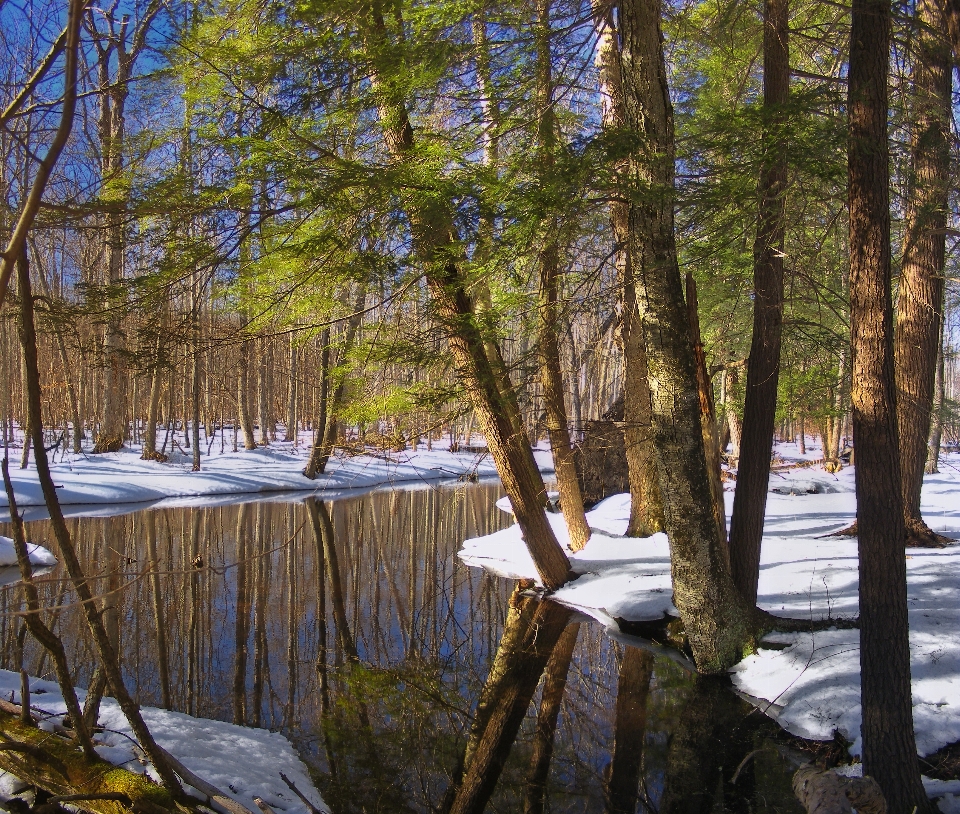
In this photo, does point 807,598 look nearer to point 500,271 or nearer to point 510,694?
point 510,694

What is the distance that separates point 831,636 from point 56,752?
5.82 m

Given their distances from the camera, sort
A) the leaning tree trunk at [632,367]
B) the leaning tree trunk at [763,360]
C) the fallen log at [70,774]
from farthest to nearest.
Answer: the leaning tree trunk at [632,367], the leaning tree trunk at [763,360], the fallen log at [70,774]

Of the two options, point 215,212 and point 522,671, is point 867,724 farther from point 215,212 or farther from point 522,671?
point 215,212

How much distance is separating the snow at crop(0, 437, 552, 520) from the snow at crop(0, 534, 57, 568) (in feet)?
16.3

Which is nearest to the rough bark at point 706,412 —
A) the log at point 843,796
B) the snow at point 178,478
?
the log at point 843,796

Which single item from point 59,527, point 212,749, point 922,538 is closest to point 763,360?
point 922,538

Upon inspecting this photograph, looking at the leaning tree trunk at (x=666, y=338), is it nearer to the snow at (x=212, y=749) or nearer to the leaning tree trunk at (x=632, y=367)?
the leaning tree trunk at (x=632, y=367)

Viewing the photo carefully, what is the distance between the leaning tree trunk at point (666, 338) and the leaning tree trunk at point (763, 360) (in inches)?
23.7

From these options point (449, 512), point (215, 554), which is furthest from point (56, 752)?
point (449, 512)

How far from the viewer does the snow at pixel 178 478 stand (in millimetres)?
17344

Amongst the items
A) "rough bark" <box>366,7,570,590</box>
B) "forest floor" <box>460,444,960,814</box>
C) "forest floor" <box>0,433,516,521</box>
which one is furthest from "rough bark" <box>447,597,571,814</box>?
"forest floor" <box>0,433,516,521</box>

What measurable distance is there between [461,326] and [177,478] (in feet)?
52.2

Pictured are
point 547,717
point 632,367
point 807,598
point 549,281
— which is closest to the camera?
point 547,717

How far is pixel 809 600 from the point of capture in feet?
24.9
